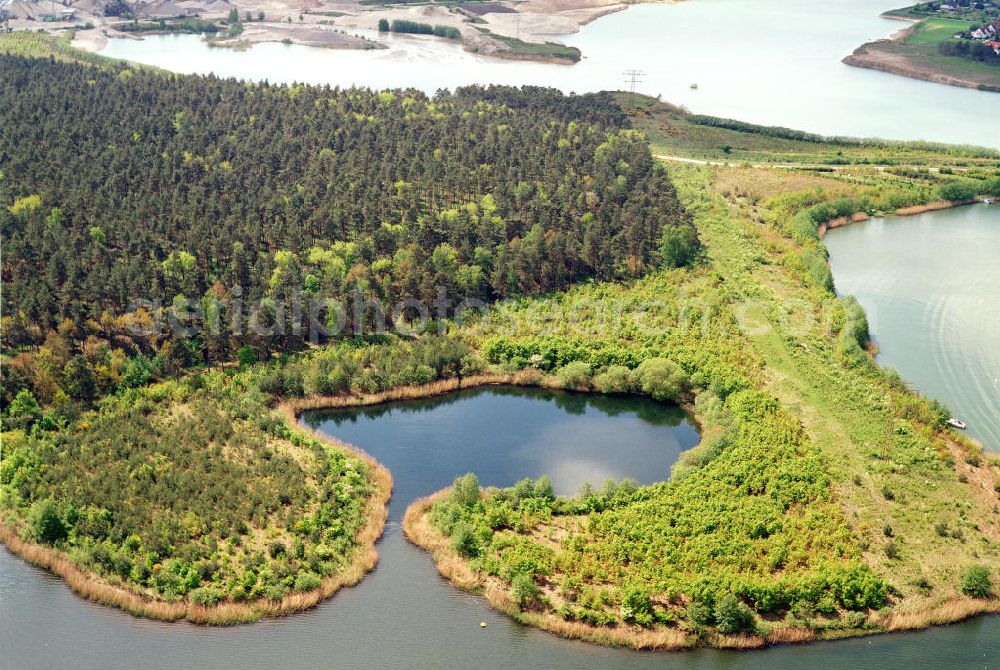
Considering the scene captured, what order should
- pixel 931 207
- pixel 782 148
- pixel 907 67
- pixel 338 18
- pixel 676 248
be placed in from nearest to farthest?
pixel 676 248, pixel 931 207, pixel 782 148, pixel 907 67, pixel 338 18

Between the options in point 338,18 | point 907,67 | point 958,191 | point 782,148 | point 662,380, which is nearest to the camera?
point 662,380

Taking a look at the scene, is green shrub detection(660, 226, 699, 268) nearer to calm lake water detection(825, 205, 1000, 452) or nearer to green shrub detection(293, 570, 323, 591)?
calm lake water detection(825, 205, 1000, 452)

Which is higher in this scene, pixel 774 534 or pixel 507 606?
pixel 774 534

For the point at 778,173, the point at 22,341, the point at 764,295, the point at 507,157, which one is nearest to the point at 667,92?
the point at 778,173

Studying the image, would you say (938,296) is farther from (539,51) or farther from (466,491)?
(539,51)

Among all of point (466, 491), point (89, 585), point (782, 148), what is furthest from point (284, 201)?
point (782, 148)

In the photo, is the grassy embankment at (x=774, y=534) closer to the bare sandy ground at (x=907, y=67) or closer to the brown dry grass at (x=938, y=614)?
the brown dry grass at (x=938, y=614)

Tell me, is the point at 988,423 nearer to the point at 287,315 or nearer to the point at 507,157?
the point at 287,315
